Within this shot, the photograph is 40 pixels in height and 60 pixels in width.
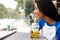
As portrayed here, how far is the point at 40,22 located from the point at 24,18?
1.60m

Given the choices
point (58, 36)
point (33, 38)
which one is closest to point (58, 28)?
point (58, 36)

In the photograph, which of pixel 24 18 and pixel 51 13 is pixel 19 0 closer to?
pixel 24 18

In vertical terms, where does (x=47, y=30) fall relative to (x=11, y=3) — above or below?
below

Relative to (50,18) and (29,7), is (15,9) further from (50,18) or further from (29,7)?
(50,18)

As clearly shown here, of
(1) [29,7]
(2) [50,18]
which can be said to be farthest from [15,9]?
(2) [50,18]

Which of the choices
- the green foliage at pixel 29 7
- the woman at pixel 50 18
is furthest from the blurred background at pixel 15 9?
the woman at pixel 50 18

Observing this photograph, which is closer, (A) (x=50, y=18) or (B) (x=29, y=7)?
(A) (x=50, y=18)

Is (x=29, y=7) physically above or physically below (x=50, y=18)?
above

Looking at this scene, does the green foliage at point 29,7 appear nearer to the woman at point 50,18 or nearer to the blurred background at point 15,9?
the blurred background at point 15,9

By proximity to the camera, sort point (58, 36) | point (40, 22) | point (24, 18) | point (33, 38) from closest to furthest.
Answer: point (58, 36), point (33, 38), point (40, 22), point (24, 18)

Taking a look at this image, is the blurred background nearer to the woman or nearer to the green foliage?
the green foliage

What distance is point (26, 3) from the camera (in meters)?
3.55

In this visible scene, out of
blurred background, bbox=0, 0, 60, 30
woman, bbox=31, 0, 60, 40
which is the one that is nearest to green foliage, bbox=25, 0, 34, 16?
blurred background, bbox=0, 0, 60, 30

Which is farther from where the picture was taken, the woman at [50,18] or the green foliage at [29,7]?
the green foliage at [29,7]
